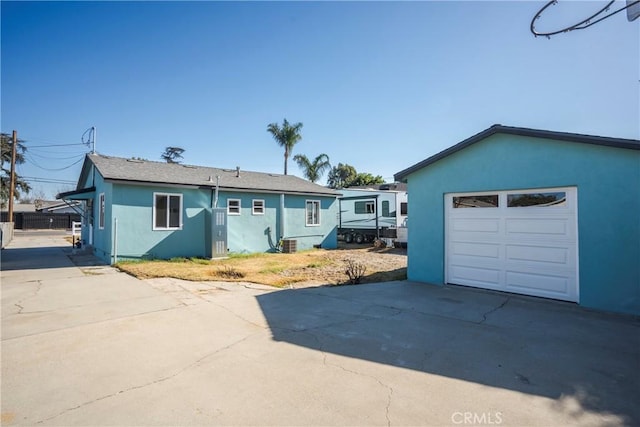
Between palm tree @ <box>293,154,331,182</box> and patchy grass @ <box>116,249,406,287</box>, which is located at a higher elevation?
palm tree @ <box>293,154,331,182</box>

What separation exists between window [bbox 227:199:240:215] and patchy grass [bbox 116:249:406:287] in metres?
2.51

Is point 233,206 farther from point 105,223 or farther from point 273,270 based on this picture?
point 273,270

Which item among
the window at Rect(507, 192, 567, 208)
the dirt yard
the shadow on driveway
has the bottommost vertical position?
the dirt yard

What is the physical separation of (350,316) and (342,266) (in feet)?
20.6

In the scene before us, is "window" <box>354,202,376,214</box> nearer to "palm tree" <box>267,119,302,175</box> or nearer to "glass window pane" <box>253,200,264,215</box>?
"glass window pane" <box>253,200,264,215</box>

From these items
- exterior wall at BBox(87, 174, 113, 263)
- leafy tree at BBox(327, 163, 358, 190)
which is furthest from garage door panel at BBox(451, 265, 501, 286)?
leafy tree at BBox(327, 163, 358, 190)

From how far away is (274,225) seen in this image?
16.8m

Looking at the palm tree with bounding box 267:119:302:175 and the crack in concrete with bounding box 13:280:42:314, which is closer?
the crack in concrete with bounding box 13:280:42:314

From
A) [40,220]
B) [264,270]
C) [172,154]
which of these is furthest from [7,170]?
[264,270]

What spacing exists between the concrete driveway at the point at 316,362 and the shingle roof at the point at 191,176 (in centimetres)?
683

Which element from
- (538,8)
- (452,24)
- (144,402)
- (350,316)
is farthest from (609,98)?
(144,402)

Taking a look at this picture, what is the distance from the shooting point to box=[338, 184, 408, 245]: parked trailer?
19.8 m

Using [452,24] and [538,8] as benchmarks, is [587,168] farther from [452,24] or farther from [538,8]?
[452,24]

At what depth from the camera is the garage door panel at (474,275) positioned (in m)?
7.60
